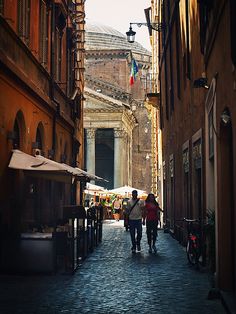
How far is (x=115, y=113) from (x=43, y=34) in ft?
127

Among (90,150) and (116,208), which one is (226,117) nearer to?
(116,208)

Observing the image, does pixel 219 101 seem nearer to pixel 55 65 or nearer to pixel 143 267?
pixel 143 267

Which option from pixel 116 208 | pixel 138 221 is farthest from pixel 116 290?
pixel 116 208

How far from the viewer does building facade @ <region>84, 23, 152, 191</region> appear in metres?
56.9

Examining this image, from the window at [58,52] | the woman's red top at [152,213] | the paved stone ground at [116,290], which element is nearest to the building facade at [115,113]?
the window at [58,52]

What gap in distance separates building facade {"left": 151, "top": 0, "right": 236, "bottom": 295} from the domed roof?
49710mm

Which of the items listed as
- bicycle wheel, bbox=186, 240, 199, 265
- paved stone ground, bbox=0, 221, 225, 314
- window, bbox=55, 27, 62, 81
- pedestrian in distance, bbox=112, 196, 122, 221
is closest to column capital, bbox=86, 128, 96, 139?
pedestrian in distance, bbox=112, 196, 122, 221

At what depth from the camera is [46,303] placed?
25.8 ft

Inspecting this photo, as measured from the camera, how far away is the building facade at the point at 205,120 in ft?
26.8

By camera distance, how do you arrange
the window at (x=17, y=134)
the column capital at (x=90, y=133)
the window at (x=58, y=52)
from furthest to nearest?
the column capital at (x=90, y=133) < the window at (x=58, y=52) < the window at (x=17, y=134)

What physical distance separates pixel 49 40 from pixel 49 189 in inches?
177

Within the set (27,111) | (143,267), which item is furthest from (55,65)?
(143,267)

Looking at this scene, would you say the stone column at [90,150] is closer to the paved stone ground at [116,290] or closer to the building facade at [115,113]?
the building facade at [115,113]

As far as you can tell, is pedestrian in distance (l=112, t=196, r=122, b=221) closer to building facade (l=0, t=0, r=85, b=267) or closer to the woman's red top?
building facade (l=0, t=0, r=85, b=267)
